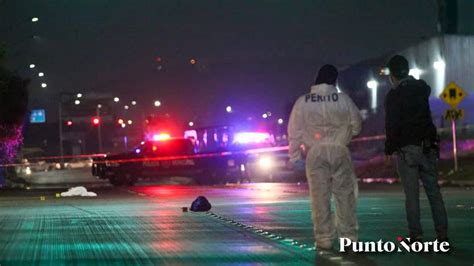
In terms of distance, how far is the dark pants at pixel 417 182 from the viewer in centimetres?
940

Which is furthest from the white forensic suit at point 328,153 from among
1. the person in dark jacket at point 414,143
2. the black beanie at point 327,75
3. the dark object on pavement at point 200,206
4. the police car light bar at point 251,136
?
the police car light bar at point 251,136

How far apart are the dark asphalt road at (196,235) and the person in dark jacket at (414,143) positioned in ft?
1.76

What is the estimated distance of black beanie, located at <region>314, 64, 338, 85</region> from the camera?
9.09 metres

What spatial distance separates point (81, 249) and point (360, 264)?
3.28 meters

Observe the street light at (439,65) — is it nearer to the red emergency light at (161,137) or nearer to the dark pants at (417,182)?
the red emergency light at (161,137)

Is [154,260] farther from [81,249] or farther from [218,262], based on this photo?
[81,249]

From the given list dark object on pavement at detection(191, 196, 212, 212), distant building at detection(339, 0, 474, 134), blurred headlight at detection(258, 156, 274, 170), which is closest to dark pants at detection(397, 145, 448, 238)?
dark object on pavement at detection(191, 196, 212, 212)

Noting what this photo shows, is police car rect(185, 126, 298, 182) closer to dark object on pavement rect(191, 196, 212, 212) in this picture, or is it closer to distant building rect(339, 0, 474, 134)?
distant building rect(339, 0, 474, 134)

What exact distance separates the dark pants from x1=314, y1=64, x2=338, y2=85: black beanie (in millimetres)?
1120

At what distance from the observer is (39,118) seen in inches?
3125

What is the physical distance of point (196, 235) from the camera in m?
11.1

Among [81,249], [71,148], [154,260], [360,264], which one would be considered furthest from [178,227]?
[71,148]

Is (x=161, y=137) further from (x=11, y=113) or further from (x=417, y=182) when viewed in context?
(x=417, y=182)

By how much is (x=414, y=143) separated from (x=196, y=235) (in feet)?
10.4
